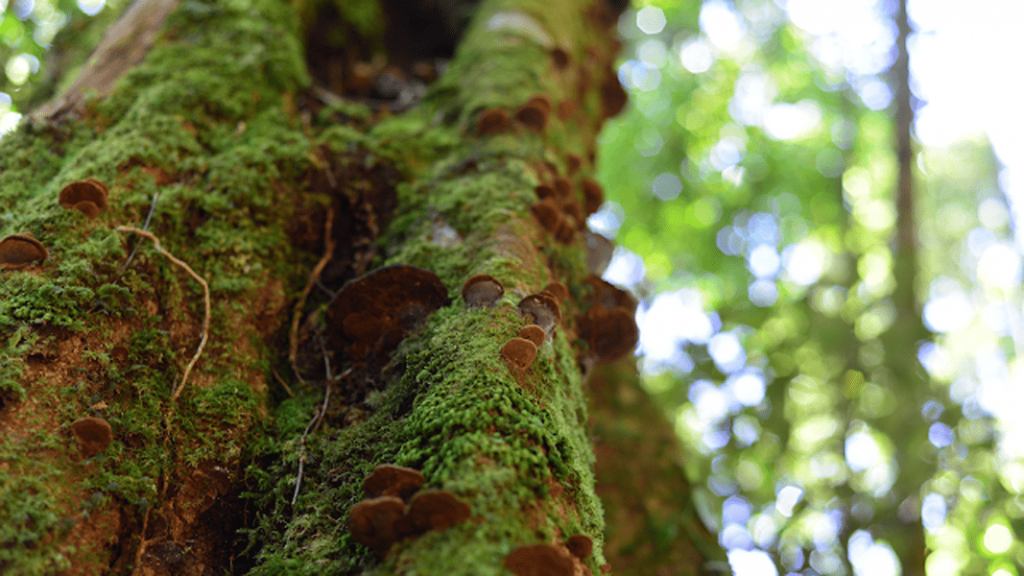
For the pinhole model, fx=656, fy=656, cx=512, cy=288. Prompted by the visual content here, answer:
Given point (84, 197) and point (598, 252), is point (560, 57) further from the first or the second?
point (84, 197)

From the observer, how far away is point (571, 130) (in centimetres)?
417

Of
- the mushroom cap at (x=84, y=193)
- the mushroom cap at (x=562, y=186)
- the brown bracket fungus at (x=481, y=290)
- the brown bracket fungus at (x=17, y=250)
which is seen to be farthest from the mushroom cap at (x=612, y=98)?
the brown bracket fungus at (x=17, y=250)

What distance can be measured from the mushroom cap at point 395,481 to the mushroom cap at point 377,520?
5cm

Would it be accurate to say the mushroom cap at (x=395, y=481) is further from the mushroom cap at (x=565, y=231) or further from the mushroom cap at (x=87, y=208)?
the mushroom cap at (x=565, y=231)

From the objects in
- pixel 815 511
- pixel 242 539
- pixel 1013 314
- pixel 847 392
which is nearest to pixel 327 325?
pixel 242 539

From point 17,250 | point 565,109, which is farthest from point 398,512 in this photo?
point 565,109

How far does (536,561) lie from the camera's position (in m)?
1.47

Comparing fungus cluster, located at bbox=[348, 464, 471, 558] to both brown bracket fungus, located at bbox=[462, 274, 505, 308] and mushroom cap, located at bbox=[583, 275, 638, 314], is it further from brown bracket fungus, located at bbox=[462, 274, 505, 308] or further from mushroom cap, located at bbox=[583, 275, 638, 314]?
mushroom cap, located at bbox=[583, 275, 638, 314]

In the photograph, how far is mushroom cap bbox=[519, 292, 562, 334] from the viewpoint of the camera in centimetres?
222

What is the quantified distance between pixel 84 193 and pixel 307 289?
2.75ft

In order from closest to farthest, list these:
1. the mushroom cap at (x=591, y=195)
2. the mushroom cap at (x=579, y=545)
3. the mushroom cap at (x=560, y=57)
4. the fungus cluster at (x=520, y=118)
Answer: the mushroom cap at (x=579, y=545) < the fungus cluster at (x=520, y=118) < the mushroom cap at (x=591, y=195) < the mushroom cap at (x=560, y=57)

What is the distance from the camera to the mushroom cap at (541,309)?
2.22m

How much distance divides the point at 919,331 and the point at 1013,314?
793 centimetres

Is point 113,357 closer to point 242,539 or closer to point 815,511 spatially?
point 242,539
